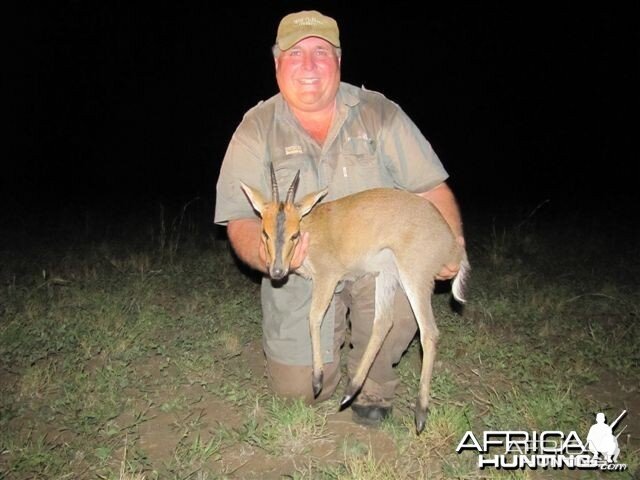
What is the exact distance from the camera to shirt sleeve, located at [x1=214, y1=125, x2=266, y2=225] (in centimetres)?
482

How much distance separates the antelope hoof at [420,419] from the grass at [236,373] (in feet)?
0.26

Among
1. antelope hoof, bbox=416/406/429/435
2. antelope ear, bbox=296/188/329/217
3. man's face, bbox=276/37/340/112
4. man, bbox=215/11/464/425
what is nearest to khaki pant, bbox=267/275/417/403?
man, bbox=215/11/464/425

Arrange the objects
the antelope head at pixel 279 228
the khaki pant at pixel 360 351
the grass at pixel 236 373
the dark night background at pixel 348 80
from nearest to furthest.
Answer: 1. the antelope head at pixel 279 228
2. the grass at pixel 236 373
3. the khaki pant at pixel 360 351
4. the dark night background at pixel 348 80

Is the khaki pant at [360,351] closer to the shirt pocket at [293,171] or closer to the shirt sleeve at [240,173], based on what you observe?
the shirt pocket at [293,171]

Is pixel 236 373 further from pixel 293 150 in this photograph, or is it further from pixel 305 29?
pixel 305 29

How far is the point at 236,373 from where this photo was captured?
530 cm

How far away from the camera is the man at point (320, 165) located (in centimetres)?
466

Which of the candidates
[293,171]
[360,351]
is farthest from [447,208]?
[360,351]

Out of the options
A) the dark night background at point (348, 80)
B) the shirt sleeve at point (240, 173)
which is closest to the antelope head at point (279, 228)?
the shirt sleeve at point (240, 173)

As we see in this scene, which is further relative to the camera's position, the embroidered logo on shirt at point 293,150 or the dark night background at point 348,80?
the dark night background at point 348,80

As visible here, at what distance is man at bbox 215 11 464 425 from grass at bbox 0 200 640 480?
34 centimetres

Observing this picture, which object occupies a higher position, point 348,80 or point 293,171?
point 293,171

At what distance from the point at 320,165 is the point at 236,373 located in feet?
6.17

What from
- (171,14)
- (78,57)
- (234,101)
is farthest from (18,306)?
(171,14)
